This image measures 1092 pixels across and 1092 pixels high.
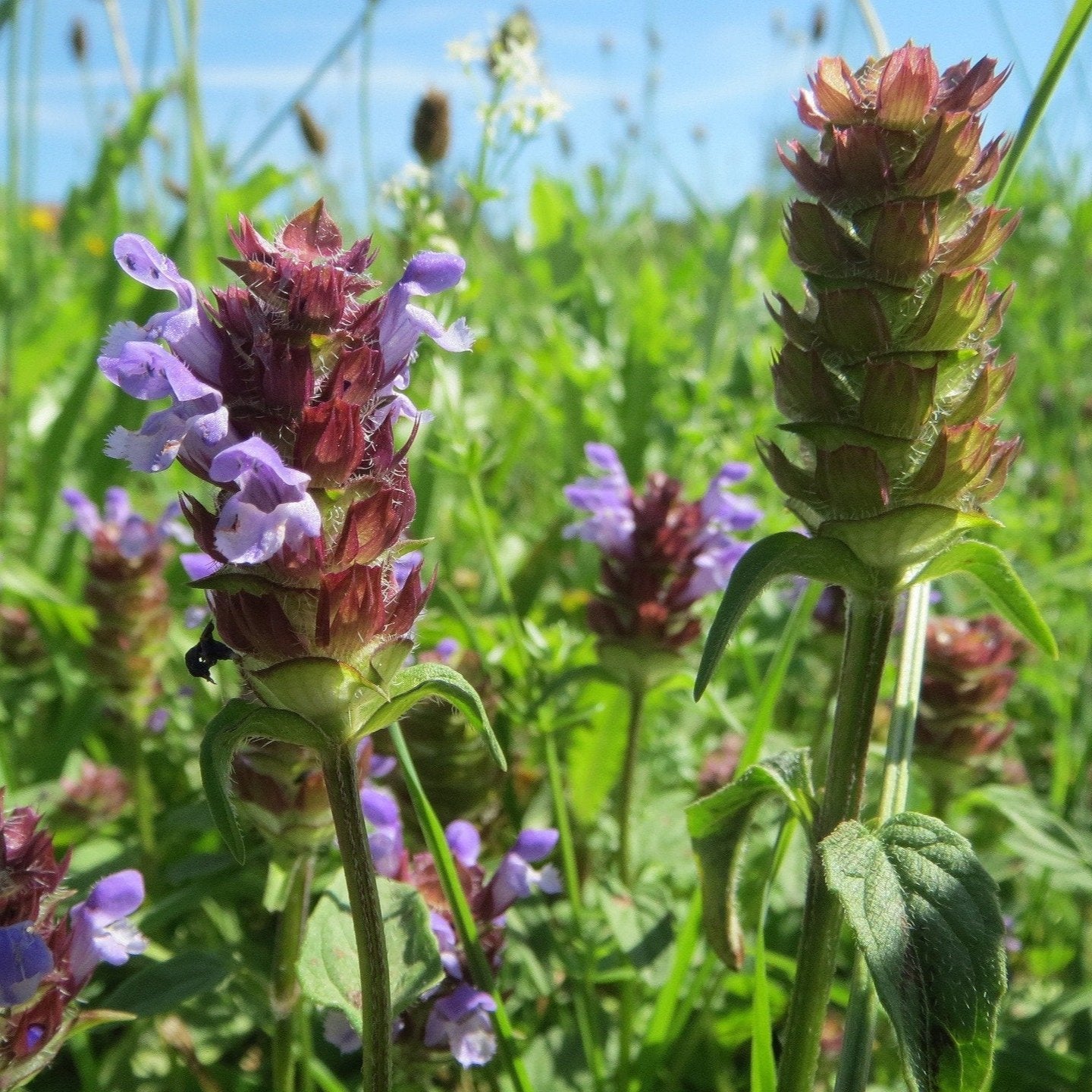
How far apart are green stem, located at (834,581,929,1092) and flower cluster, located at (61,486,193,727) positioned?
5.46 feet

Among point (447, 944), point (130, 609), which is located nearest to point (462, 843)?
point (447, 944)

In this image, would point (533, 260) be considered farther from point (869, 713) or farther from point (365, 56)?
point (869, 713)

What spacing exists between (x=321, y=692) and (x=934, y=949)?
610mm

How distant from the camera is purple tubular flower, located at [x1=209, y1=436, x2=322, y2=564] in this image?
0.94m

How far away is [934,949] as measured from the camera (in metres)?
0.94

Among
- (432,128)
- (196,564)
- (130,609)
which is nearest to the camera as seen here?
(196,564)

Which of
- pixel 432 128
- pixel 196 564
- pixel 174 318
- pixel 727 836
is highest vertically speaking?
pixel 432 128

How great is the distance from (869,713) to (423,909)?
0.58 metres

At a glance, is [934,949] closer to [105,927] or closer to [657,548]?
[105,927]

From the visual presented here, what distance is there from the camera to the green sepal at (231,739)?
3.21 feet

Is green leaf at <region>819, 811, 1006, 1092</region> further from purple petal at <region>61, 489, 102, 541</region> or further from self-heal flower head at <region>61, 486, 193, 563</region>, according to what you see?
purple petal at <region>61, 489, 102, 541</region>

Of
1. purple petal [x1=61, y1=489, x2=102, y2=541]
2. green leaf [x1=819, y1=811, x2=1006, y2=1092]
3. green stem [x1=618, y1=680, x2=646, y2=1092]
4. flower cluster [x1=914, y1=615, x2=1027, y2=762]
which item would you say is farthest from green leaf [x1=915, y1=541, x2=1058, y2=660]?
purple petal [x1=61, y1=489, x2=102, y2=541]

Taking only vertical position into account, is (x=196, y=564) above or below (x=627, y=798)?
above

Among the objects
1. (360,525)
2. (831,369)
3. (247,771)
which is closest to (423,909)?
(247,771)
